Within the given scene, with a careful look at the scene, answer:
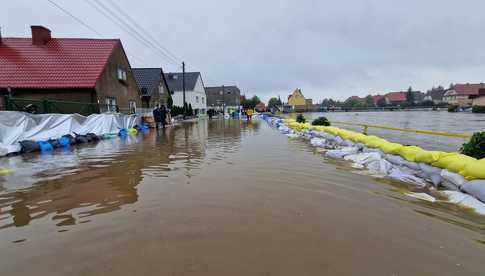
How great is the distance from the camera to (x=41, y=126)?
30.8 feet

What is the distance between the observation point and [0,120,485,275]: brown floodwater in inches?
87.5

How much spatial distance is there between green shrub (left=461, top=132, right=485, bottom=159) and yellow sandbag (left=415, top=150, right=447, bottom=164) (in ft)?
2.70

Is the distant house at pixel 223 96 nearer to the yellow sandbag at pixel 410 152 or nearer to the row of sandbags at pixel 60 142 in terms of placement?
the row of sandbags at pixel 60 142

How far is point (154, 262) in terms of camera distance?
224cm

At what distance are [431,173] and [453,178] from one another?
50 centimetres

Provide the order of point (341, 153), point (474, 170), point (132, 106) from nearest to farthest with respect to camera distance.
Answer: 1. point (474, 170)
2. point (341, 153)
3. point (132, 106)

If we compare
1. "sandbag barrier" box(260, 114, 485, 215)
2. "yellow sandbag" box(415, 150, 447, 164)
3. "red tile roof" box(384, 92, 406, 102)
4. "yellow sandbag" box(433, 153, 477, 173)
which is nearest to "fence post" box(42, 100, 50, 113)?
"sandbag barrier" box(260, 114, 485, 215)

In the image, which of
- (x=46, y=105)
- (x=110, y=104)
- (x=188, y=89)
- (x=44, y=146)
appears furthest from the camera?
(x=188, y=89)

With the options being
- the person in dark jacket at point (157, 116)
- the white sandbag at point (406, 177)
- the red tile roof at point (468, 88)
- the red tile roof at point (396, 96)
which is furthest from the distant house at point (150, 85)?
the red tile roof at point (396, 96)

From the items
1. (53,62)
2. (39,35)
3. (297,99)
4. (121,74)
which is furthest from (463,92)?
(39,35)

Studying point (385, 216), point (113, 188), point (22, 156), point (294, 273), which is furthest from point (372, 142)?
point (22, 156)

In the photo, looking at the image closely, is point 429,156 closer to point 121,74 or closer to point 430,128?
point 430,128

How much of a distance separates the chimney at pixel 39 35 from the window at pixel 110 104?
5786 mm

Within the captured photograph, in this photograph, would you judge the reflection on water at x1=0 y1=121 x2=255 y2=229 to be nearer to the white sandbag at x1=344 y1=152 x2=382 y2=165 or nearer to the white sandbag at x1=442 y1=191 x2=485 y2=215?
the white sandbag at x1=344 y1=152 x2=382 y2=165
